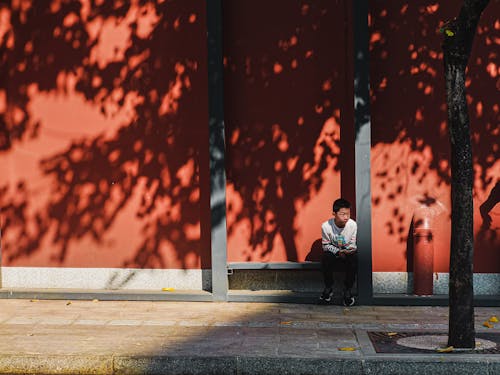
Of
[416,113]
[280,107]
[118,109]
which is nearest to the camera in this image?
[416,113]

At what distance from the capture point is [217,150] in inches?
413

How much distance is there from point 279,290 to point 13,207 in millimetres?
3400

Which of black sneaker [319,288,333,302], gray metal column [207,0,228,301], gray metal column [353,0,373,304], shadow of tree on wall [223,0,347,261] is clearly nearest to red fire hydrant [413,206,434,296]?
gray metal column [353,0,373,304]

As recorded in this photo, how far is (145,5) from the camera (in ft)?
35.3

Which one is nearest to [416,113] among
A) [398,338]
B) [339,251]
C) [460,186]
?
[339,251]

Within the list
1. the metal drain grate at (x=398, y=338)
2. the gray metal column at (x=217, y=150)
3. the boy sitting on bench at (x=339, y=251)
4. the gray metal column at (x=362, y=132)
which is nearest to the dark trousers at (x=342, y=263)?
the boy sitting on bench at (x=339, y=251)

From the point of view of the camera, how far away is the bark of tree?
25.0 ft

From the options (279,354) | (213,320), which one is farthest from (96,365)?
(213,320)

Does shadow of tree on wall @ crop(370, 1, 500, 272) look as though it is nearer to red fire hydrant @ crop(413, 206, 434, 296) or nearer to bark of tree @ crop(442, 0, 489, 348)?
red fire hydrant @ crop(413, 206, 434, 296)

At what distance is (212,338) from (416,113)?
3.88 meters

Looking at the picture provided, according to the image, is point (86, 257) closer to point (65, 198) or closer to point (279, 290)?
point (65, 198)

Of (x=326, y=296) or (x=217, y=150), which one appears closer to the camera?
(x=326, y=296)

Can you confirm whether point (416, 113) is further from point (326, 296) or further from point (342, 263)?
point (326, 296)

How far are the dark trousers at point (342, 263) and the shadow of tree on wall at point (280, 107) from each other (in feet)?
1.68
